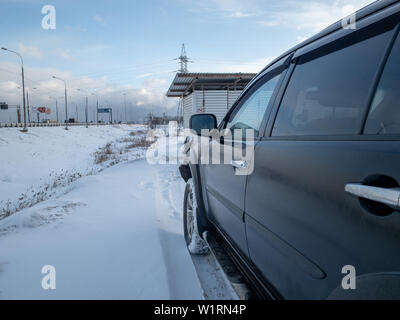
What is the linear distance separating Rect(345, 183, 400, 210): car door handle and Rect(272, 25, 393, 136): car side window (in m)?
0.29

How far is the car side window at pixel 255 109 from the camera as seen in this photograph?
1.88 m

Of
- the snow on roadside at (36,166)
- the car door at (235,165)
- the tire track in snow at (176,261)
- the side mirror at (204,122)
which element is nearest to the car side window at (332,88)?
the car door at (235,165)

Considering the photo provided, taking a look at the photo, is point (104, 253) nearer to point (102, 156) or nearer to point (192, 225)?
point (192, 225)

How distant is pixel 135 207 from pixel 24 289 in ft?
8.01

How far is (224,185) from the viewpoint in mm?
2148

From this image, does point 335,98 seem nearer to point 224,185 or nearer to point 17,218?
point 224,185

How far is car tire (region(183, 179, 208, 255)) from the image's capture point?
9.58 feet

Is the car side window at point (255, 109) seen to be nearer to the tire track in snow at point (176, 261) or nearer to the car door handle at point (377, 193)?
the car door handle at point (377, 193)

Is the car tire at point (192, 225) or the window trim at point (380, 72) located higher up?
the window trim at point (380, 72)

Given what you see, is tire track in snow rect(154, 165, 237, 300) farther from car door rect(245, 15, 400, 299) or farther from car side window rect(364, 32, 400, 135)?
car side window rect(364, 32, 400, 135)

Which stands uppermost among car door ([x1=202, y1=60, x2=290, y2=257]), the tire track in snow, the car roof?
the car roof

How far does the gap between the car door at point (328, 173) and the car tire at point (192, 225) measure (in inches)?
55.4

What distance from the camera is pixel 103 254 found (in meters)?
2.88

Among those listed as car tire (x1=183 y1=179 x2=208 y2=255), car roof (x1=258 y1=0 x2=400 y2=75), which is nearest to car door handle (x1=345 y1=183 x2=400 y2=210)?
car roof (x1=258 y1=0 x2=400 y2=75)
